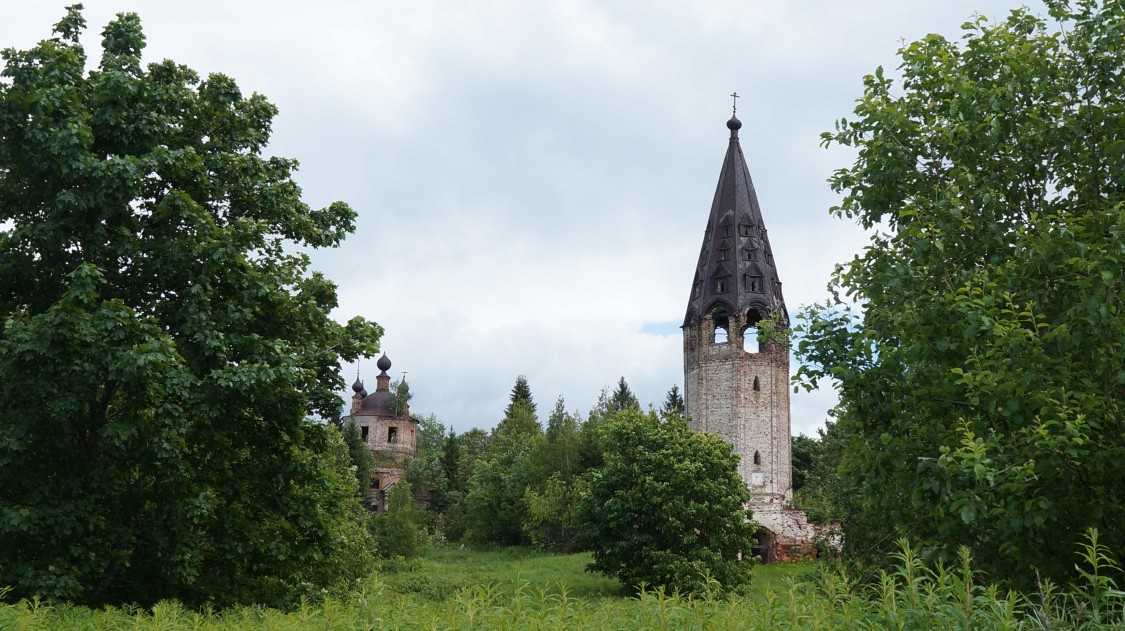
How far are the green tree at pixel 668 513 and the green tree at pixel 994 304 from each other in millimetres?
24540

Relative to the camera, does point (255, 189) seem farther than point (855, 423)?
Yes

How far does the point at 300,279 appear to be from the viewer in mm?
16734

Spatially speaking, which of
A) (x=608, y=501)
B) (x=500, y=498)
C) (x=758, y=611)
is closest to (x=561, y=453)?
(x=500, y=498)

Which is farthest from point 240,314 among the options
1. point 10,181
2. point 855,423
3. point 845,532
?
point 845,532

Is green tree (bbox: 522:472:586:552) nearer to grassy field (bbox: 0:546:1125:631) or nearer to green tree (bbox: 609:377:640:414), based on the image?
green tree (bbox: 609:377:640:414)

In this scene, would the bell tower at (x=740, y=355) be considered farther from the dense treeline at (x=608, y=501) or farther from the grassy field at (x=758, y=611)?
the grassy field at (x=758, y=611)

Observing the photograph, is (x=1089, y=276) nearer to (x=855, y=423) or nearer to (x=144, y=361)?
(x=855, y=423)

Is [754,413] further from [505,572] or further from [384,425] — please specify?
[384,425]

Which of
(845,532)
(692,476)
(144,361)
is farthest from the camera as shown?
(692,476)

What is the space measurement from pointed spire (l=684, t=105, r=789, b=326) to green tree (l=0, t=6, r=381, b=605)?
4148cm

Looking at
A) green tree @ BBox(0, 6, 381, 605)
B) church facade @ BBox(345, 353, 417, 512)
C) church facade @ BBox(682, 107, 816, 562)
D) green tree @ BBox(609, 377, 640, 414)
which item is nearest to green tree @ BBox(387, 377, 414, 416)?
church facade @ BBox(345, 353, 417, 512)

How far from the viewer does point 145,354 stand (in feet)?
40.8

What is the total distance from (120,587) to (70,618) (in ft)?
19.0

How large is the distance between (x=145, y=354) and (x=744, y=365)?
45417 mm
